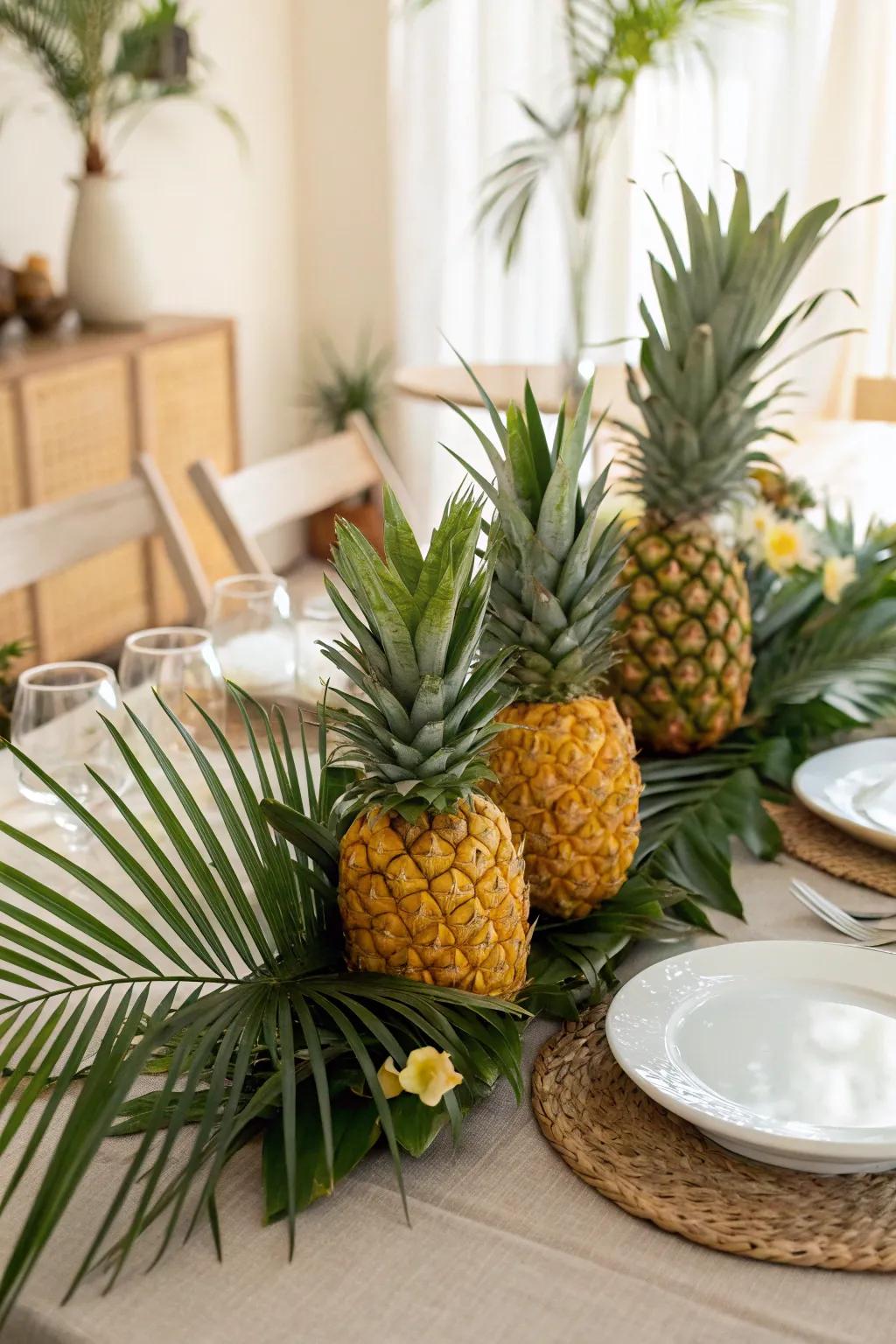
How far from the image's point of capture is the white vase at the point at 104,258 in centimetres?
331

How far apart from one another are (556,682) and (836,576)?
0.48m

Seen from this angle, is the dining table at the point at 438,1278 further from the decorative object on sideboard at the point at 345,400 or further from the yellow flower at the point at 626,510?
the decorative object on sideboard at the point at 345,400

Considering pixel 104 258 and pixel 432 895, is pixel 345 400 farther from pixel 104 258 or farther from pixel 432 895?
pixel 432 895

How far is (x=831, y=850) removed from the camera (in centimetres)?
108

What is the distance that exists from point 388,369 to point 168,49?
1.37 m

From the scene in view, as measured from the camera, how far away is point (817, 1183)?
70cm

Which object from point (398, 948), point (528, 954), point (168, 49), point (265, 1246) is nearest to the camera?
point (265, 1246)

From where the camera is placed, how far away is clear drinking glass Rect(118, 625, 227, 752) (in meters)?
1.11

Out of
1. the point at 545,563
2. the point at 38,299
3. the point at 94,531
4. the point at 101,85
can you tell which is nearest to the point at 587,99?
the point at 101,85

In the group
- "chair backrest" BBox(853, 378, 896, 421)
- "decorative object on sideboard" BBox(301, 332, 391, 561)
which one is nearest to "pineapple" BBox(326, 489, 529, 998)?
"chair backrest" BBox(853, 378, 896, 421)

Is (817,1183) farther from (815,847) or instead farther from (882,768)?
(882,768)

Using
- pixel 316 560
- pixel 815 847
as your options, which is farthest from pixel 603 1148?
pixel 316 560

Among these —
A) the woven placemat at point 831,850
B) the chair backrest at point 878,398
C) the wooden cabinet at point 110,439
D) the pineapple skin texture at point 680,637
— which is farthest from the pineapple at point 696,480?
the wooden cabinet at point 110,439

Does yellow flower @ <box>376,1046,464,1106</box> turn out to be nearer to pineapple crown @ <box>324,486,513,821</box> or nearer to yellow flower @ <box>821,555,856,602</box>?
pineapple crown @ <box>324,486,513,821</box>
